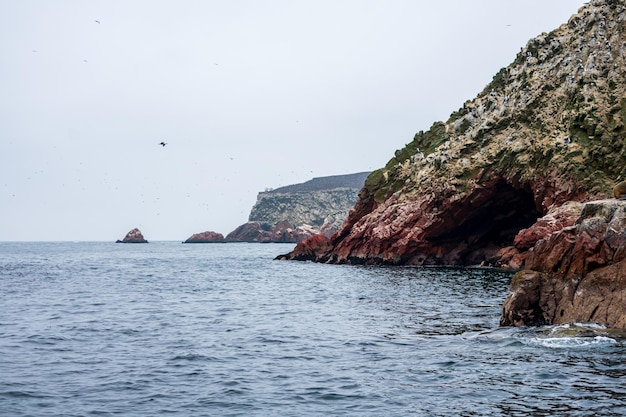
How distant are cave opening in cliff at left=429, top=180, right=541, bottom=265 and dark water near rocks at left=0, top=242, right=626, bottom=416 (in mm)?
32584

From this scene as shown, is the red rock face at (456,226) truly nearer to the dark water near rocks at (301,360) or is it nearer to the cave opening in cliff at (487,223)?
the cave opening in cliff at (487,223)

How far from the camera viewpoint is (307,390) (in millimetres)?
18938

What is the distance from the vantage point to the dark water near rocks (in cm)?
1734

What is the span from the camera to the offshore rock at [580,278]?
89.1 ft

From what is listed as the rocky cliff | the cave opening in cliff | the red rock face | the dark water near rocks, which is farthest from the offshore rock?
the cave opening in cliff

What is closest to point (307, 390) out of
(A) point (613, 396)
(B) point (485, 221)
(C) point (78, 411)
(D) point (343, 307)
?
(C) point (78, 411)

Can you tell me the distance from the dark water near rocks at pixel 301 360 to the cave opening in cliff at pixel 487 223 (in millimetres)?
32584

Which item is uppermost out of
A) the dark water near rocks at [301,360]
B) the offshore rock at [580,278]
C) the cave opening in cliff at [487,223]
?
the cave opening in cliff at [487,223]

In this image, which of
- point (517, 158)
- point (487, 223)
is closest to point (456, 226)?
point (487, 223)

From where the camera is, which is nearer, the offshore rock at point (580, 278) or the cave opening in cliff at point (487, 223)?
the offshore rock at point (580, 278)

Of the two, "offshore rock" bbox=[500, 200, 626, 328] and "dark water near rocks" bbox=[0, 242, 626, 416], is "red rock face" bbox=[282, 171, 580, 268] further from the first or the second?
"offshore rock" bbox=[500, 200, 626, 328]

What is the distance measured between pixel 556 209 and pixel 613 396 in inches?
1768

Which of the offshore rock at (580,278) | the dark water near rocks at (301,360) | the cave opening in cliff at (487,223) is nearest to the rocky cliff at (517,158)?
the cave opening in cliff at (487,223)

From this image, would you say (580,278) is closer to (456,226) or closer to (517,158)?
(517,158)
